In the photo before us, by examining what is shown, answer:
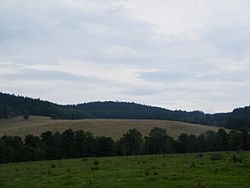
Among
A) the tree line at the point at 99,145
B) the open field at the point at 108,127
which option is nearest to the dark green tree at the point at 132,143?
the tree line at the point at 99,145

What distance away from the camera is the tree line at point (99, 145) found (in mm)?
77312

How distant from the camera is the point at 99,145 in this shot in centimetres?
8431

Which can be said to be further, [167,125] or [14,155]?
[167,125]

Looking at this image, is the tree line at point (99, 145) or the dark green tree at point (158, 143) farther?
the dark green tree at point (158, 143)

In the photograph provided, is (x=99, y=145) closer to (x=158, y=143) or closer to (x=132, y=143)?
(x=132, y=143)

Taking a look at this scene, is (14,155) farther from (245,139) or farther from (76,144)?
(245,139)

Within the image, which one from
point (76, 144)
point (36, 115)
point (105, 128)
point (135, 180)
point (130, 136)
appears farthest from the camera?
point (36, 115)

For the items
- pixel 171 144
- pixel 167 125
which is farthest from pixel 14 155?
pixel 167 125

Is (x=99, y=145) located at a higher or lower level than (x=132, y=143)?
lower

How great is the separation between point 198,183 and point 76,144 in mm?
64382

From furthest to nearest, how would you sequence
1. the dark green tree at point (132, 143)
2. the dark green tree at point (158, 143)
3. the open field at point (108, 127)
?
the open field at point (108, 127) → the dark green tree at point (158, 143) → the dark green tree at point (132, 143)

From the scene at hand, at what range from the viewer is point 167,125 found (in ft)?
439

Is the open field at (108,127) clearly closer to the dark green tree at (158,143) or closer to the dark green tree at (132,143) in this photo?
the dark green tree at (158,143)

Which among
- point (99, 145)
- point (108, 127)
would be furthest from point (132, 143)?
point (108, 127)
